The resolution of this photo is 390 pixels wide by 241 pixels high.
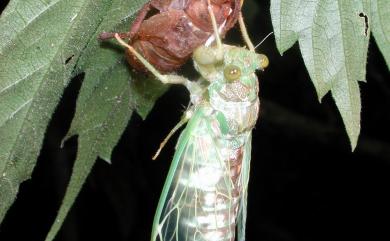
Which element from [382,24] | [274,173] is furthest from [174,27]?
[274,173]

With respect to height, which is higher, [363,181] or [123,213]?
[123,213]

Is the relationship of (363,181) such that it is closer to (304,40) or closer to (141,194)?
(141,194)

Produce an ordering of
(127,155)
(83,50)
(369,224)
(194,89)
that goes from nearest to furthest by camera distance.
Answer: (83,50) → (194,89) → (127,155) → (369,224)

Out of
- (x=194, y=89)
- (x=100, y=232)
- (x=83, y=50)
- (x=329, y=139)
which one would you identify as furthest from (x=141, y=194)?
(x=83, y=50)

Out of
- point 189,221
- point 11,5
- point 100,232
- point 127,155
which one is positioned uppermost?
point 11,5

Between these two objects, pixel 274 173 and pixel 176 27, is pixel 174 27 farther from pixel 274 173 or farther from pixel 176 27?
pixel 274 173

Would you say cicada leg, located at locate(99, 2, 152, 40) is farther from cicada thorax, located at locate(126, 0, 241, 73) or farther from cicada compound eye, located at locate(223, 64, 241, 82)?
cicada compound eye, located at locate(223, 64, 241, 82)

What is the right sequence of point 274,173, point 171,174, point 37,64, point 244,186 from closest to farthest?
point 37,64 → point 171,174 → point 244,186 → point 274,173

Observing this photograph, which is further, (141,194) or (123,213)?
(141,194)
